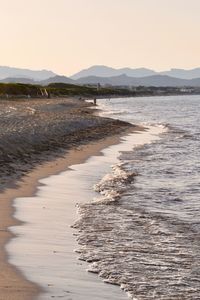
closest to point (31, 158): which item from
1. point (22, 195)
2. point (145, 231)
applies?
point (22, 195)

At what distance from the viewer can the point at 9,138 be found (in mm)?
22328

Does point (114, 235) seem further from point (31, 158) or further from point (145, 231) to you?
point (31, 158)

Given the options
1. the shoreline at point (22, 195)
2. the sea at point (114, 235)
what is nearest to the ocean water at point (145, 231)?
the sea at point (114, 235)

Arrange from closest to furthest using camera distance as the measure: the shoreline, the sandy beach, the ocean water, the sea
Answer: the shoreline → the sandy beach → the sea → the ocean water

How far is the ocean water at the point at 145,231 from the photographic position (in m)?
8.20

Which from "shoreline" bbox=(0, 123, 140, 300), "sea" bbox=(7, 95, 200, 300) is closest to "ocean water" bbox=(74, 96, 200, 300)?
"sea" bbox=(7, 95, 200, 300)

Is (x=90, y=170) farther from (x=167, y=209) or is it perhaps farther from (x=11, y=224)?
(x=11, y=224)

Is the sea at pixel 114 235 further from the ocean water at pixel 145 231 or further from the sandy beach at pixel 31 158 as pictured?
the sandy beach at pixel 31 158

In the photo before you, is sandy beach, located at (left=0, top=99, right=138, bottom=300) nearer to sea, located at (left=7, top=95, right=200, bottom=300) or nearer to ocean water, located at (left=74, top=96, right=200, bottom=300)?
sea, located at (left=7, top=95, right=200, bottom=300)

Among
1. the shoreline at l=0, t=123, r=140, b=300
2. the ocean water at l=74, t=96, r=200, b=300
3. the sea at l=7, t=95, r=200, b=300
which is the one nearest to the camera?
the shoreline at l=0, t=123, r=140, b=300

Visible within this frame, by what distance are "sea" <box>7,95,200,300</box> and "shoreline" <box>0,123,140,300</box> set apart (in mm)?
159

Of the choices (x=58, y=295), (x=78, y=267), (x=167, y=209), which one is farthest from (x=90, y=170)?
(x=58, y=295)

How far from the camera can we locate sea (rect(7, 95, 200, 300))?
7.91 meters

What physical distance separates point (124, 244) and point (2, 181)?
5805 millimetres
